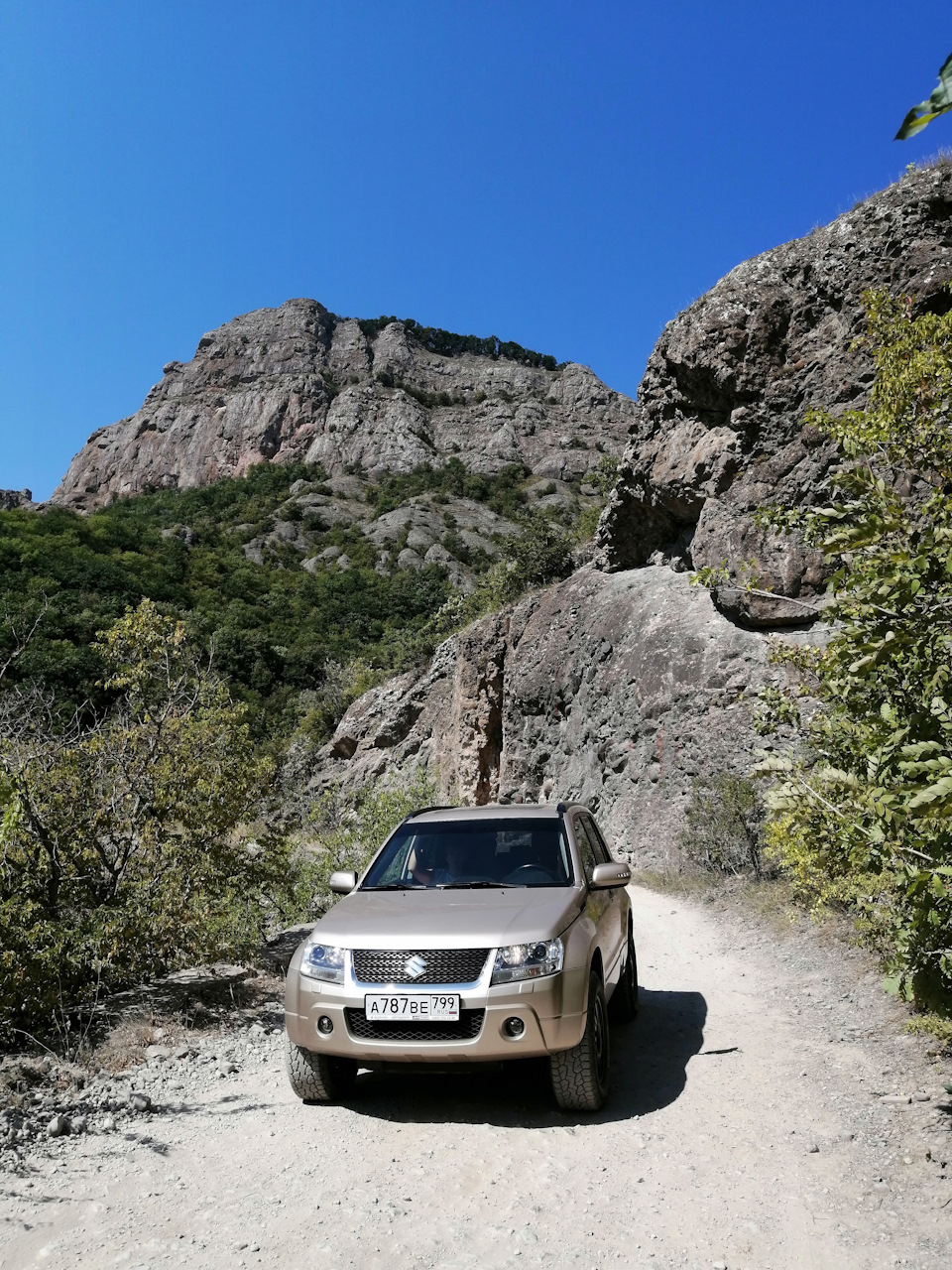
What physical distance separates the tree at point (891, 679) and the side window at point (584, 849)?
119 cm

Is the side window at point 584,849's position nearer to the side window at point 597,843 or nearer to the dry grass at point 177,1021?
the side window at point 597,843

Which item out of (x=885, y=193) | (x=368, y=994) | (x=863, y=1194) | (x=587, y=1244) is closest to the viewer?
(x=587, y=1244)

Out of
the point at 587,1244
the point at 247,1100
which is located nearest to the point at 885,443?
the point at 587,1244

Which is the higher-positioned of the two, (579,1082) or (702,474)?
(702,474)

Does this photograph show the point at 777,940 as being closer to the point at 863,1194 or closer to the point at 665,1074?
the point at 665,1074

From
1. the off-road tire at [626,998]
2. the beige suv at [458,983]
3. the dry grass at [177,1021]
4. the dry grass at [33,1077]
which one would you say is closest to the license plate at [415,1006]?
the beige suv at [458,983]

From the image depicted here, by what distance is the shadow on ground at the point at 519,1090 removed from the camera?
4242mm

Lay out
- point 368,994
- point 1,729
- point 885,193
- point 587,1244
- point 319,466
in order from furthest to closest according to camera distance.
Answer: point 319,466
point 885,193
point 1,729
point 368,994
point 587,1244

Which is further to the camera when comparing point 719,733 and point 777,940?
point 719,733

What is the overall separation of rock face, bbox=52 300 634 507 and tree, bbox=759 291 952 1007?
7571 centimetres

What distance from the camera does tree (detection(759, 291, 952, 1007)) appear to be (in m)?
2.95

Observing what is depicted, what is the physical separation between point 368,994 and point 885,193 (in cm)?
1720

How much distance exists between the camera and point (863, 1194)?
336 centimetres

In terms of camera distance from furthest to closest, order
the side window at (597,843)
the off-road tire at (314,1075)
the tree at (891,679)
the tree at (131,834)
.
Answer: the side window at (597,843)
the tree at (131,834)
the off-road tire at (314,1075)
the tree at (891,679)
